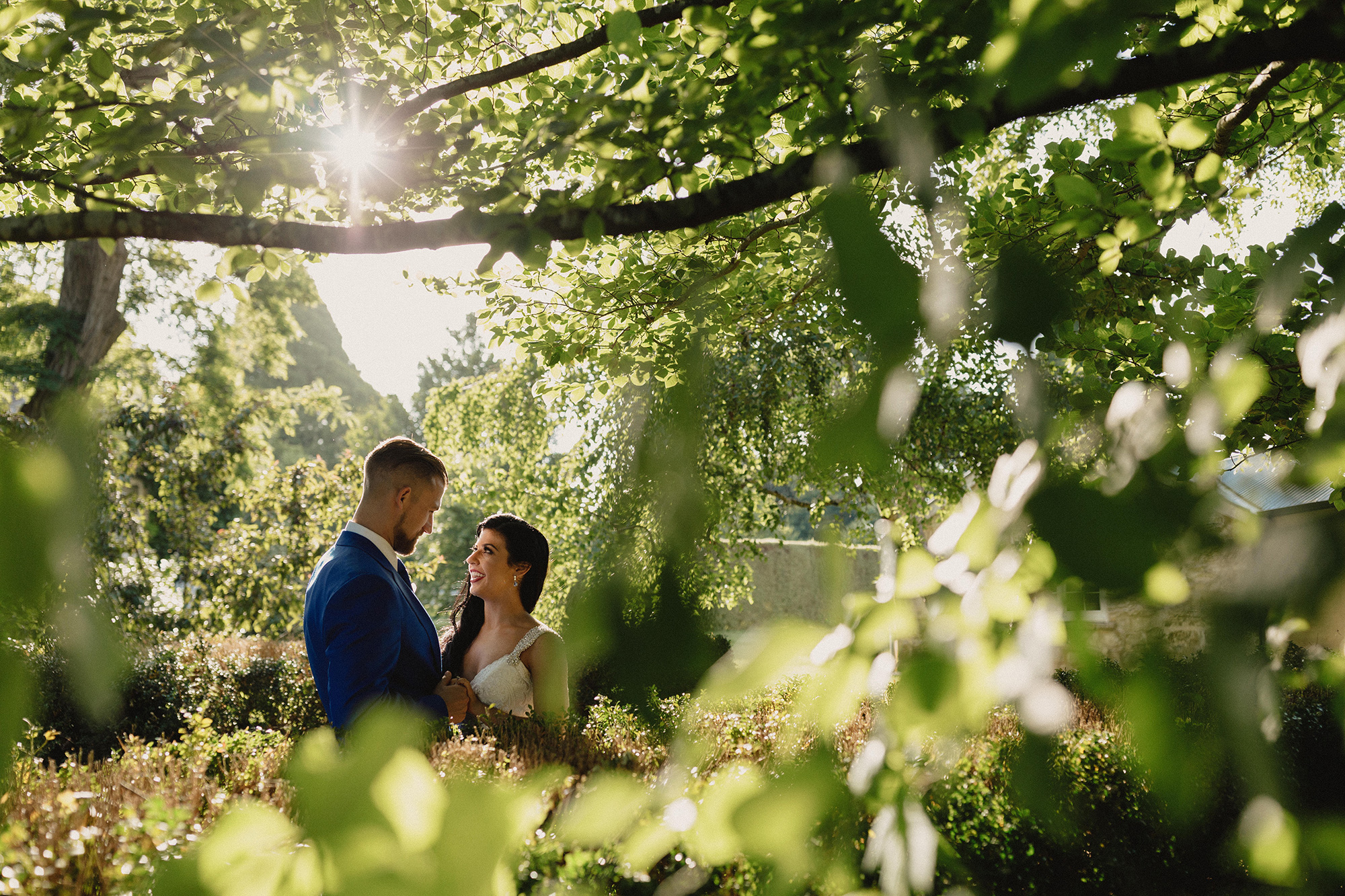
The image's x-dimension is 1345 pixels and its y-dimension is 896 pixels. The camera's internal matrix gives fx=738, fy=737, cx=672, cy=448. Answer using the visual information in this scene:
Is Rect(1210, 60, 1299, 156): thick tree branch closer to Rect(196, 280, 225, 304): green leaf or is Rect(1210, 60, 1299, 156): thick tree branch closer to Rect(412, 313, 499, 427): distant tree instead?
Rect(196, 280, 225, 304): green leaf

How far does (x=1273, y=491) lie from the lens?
1.75 ft

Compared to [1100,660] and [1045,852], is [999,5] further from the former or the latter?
[1045,852]

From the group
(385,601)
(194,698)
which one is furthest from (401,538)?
(194,698)

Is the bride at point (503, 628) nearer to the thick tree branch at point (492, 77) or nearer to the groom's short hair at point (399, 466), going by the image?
the groom's short hair at point (399, 466)

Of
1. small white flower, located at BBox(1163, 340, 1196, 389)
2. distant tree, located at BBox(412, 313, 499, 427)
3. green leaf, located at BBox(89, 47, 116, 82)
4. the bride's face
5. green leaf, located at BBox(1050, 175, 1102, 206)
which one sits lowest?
distant tree, located at BBox(412, 313, 499, 427)

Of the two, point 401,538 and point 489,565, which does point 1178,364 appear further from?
point 401,538

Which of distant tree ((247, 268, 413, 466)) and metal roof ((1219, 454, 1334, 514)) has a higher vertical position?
metal roof ((1219, 454, 1334, 514))

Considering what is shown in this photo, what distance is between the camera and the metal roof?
1.42 feet

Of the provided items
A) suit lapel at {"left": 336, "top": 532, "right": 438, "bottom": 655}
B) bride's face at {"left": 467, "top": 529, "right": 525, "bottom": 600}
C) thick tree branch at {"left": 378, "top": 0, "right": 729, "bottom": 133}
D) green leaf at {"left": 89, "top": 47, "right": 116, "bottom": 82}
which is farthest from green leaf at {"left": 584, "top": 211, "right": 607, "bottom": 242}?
suit lapel at {"left": 336, "top": 532, "right": 438, "bottom": 655}

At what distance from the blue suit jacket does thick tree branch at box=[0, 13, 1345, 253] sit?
623 millimetres

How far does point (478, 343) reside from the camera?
32969mm

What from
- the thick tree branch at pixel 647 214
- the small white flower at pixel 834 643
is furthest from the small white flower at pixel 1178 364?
the thick tree branch at pixel 647 214

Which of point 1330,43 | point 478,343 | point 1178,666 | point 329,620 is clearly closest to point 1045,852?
point 329,620

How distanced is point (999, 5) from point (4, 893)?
85.5 inches
